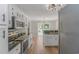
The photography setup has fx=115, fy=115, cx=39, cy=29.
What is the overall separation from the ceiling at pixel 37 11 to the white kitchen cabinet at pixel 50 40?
32 centimetres

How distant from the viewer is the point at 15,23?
5.21 feet

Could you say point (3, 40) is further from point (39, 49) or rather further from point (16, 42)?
point (39, 49)

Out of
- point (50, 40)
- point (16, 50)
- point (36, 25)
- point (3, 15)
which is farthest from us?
point (50, 40)

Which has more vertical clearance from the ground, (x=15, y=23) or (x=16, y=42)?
(x=15, y=23)

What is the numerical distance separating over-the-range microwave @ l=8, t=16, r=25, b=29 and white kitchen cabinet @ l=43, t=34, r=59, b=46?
1.39ft

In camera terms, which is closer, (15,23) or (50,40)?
(15,23)

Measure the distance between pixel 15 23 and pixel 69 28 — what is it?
766mm

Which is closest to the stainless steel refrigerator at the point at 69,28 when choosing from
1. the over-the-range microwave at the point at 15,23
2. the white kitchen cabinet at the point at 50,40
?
the white kitchen cabinet at the point at 50,40

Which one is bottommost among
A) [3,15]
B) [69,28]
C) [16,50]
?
[16,50]

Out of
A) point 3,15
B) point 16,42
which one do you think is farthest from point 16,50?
point 3,15

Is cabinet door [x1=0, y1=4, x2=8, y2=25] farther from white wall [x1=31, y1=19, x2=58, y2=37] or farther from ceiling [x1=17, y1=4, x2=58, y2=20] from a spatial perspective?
white wall [x1=31, y1=19, x2=58, y2=37]

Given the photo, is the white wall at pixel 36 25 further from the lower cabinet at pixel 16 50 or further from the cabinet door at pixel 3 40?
the cabinet door at pixel 3 40

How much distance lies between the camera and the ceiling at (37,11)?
1631 mm

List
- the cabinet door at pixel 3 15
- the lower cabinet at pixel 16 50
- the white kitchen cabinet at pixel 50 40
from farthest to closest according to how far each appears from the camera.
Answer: the white kitchen cabinet at pixel 50 40 → the lower cabinet at pixel 16 50 → the cabinet door at pixel 3 15
